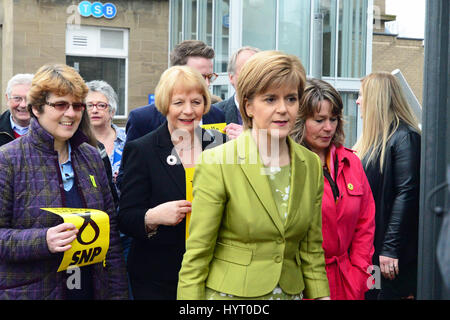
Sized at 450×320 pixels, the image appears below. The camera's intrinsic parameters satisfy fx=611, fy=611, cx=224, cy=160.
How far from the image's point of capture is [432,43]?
9.84 ft

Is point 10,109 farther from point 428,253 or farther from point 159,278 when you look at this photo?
point 428,253

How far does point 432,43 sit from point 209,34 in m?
13.6

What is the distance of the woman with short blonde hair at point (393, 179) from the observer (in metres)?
3.96

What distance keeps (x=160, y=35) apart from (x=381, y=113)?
1514 cm

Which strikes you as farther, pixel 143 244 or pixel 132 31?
pixel 132 31

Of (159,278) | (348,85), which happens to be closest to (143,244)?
(159,278)

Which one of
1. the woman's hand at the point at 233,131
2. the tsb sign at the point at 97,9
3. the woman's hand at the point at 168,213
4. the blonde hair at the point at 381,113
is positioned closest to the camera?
the woman's hand at the point at 168,213

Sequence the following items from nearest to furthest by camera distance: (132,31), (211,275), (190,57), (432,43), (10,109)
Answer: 1. (211,275)
2. (432,43)
3. (190,57)
4. (10,109)
5. (132,31)

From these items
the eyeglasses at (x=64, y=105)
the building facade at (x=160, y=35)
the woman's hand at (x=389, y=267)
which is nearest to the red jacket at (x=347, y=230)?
the woman's hand at (x=389, y=267)

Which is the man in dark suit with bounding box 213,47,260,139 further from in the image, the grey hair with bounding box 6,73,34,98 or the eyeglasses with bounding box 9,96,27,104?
the grey hair with bounding box 6,73,34,98

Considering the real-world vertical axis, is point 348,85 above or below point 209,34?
below

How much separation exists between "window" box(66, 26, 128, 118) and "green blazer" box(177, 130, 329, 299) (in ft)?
52.9

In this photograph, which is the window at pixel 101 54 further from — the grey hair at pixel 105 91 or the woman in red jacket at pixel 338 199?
the woman in red jacket at pixel 338 199

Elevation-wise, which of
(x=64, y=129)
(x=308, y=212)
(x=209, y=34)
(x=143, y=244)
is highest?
(x=209, y=34)
